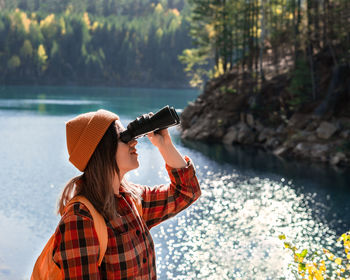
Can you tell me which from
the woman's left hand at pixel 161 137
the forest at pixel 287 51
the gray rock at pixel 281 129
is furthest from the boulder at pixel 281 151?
the woman's left hand at pixel 161 137

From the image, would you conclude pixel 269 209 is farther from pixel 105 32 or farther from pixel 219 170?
pixel 105 32

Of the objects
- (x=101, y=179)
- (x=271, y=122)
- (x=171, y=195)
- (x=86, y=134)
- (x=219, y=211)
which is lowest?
(x=271, y=122)

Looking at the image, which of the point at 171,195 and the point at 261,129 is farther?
the point at 261,129

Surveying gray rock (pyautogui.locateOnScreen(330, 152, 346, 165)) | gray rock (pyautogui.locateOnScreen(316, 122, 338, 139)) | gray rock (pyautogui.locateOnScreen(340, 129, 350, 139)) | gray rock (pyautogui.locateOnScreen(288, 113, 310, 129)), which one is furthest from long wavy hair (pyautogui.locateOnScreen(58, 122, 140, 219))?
gray rock (pyautogui.locateOnScreen(288, 113, 310, 129))

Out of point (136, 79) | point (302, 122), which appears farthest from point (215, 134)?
point (136, 79)

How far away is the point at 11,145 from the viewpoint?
20641 millimetres

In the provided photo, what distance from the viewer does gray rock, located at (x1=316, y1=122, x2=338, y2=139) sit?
60.9 ft

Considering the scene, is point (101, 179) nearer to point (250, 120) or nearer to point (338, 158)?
point (338, 158)

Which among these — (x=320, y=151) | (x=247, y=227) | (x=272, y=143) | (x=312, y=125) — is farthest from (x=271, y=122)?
(x=247, y=227)

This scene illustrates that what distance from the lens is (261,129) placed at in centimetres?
2164

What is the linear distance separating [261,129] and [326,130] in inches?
141

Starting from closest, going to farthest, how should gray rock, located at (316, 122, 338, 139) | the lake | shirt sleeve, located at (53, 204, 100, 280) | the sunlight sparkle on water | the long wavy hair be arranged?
shirt sleeve, located at (53, 204, 100, 280) < the long wavy hair < the sunlight sparkle on water < the lake < gray rock, located at (316, 122, 338, 139)

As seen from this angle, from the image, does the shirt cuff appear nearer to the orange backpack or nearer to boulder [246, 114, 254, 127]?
the orange backpack

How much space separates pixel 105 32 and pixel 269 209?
6970 cm
